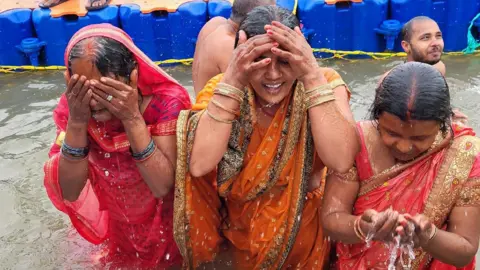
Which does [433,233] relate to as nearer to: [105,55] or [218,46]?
[105,55]

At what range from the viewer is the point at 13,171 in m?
5.01

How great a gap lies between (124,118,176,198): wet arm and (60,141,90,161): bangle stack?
235mm

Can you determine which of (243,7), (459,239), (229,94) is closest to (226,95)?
(229,94)

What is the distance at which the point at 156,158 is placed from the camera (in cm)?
270

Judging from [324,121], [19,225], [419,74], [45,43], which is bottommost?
[19,225]

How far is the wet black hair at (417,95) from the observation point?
2.24 m

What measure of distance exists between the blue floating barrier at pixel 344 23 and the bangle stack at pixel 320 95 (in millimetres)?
4677

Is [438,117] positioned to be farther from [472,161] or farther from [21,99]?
[21,99]

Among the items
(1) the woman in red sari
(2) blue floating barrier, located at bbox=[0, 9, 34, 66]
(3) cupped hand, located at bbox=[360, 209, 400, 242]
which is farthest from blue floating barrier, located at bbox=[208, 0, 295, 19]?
(3) cupped hand, located at bbox=[360, 209, 400, 242]

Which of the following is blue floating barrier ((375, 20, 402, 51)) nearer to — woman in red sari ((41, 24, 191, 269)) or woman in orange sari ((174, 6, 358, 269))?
woman in orange sari ((174, 6, 358, 269))

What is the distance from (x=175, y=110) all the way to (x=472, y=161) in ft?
4.38

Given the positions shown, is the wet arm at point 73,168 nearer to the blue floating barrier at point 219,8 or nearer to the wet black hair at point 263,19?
the wet black hair at point 263,19

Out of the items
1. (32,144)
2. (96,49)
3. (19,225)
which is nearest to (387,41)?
(32,144)

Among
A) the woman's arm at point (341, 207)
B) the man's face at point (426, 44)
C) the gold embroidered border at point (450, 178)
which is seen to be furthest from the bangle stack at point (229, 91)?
the man's face at point (426, 44)
